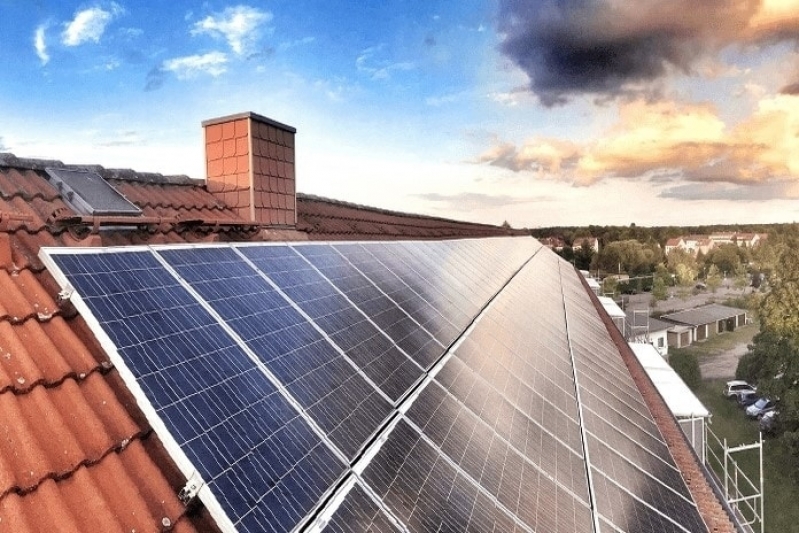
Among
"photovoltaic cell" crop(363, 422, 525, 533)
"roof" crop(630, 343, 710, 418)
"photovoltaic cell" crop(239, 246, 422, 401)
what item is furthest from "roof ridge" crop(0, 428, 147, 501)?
"roof" crop(630, 343, 710, 418)

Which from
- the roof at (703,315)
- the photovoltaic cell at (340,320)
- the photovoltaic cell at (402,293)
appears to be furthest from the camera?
the roof at (703,315)

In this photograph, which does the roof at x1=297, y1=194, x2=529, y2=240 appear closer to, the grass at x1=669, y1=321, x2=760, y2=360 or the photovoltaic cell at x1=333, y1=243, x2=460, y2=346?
the photovoltaic cell at x1=333, y1=243, x2=460, y2=346

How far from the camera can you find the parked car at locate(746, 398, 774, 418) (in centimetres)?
3562

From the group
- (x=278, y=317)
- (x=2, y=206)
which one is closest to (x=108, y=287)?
(x=278, y=317)

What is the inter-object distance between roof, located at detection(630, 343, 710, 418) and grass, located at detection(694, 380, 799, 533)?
12931 millimetres

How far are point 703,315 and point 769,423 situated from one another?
3546cm

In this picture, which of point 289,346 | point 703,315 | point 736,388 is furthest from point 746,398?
point 289,346

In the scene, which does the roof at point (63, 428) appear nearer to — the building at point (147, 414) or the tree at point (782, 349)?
the building at point (147, 414)

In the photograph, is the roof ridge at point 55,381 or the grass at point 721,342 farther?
the grass at point 721,342

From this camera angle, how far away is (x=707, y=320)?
62.3 m

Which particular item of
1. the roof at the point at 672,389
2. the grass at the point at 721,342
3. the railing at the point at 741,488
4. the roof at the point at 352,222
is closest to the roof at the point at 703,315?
the grass at the point at 721,342

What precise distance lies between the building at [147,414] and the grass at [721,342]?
2000 inches

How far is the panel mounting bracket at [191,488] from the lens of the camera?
292cm

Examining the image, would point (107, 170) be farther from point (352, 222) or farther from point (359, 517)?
point (352, 222)
